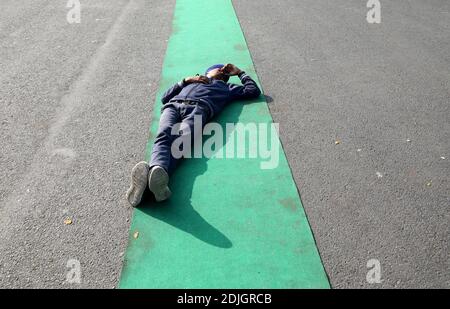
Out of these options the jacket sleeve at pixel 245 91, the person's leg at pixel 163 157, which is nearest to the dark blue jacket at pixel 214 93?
the jacket sleeve at pixel 245 91

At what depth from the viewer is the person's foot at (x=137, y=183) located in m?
3.52

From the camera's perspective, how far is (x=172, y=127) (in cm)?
429

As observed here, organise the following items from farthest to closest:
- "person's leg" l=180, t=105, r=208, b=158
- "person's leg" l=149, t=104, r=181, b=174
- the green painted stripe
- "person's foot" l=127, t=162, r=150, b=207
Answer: "person's leg" l=180, t=105, r=208, b=158, "person's leg" l=149, t=104, r=181, b=174, "person's foot" l=127, t=162, r=150, b=207, the green painted stripe

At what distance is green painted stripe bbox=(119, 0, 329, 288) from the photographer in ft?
9.85

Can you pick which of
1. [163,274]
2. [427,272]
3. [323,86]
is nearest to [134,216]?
[163,274]

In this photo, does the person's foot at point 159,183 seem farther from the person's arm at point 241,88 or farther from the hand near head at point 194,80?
the person's arm at point 241,88

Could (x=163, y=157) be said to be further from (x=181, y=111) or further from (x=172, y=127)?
(x=181, y=111)

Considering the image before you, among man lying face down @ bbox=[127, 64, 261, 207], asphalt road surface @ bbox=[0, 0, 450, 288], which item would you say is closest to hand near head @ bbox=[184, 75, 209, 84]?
man lying face down @ bbox=[127, 64, 261, 207]

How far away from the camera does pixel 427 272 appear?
3080 mm

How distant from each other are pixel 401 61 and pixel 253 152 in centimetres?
392

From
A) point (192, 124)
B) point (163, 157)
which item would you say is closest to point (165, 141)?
point (163, 157)

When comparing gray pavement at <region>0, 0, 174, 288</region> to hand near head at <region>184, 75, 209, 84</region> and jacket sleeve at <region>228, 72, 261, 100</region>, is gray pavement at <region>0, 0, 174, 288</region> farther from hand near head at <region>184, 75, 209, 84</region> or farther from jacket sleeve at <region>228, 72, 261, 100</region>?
jacket sleeve at <region>228, 72, 261, 100</region>
